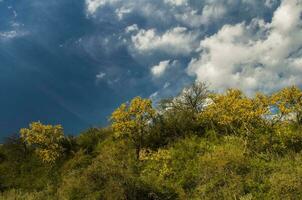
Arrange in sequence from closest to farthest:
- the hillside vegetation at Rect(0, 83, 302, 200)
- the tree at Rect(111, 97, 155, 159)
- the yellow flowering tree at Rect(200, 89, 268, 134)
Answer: the hillside vegetation at Rect(0, 83, 302, 200), the yellow flowering tree at Rect(200, 89, 268, 134), the tree at Rect(111, 97, 155, 159)

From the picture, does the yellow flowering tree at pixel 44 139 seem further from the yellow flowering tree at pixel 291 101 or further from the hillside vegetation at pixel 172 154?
the yellow flowering tree at pixel 291 101

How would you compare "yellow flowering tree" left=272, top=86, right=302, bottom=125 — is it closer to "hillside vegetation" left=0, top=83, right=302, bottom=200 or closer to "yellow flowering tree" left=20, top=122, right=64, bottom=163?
"hillside vegetation" left=0, top=83, right=302, bottom=200

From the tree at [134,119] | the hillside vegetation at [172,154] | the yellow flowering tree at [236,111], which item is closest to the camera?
the hillside vegetation at [172,154]

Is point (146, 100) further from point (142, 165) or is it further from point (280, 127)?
point (280, 127)

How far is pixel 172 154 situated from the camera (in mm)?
54625

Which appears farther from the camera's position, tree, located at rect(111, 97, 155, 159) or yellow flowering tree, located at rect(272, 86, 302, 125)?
tree, located at rect(111, 97, 155, 159)

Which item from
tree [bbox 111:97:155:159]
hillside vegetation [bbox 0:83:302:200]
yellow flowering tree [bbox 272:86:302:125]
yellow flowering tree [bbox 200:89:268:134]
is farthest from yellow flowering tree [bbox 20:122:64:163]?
yellow flowering tree [bbox 272:86:302:125]

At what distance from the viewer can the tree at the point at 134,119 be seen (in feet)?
193

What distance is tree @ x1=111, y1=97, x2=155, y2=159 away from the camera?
5890 cm

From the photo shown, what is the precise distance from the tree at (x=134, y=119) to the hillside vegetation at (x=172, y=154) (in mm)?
144

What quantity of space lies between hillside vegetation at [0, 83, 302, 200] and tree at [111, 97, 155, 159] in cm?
14

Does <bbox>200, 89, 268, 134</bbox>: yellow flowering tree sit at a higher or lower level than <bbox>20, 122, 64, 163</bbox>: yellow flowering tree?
lower

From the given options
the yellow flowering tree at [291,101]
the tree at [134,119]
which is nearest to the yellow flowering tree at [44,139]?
the tree at [134,119]

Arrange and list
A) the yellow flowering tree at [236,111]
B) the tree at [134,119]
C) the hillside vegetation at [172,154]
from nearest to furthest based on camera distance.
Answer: the hillside vegetation at [172,154]
the yellow flowering tree at [236,111]
the tree at [134,119]
